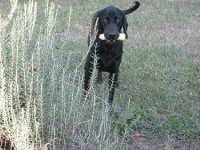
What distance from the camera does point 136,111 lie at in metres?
4.63

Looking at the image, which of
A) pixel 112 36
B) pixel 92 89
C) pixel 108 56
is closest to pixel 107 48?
pixel 108 56

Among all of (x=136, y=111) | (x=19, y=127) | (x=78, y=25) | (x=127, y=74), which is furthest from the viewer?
A: (x=78, y=25)

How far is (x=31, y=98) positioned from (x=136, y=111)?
2004 mm

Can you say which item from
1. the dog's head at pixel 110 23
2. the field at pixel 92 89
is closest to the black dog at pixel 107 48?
the dog's head at pixel 110 23

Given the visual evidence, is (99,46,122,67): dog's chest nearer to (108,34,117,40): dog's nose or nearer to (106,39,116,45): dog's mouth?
(106,39,116,45): dog's mouth

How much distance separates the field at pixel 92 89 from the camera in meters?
2.82

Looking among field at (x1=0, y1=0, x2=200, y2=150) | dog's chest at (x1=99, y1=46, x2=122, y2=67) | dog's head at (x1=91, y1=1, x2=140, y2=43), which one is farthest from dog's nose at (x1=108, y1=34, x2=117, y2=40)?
field at (x1=0, y1=0, x2=200, y2=150)

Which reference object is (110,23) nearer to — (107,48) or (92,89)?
(107,48)

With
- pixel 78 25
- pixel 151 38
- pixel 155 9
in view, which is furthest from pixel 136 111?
pixel 155 9

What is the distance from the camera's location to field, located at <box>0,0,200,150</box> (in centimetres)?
282

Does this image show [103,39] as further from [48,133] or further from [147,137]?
[48,133]

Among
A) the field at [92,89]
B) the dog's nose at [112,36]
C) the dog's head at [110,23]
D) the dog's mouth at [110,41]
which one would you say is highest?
the dog's head at [110,23]

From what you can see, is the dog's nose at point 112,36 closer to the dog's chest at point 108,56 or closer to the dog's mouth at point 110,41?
the dog's mouth at point 110,41

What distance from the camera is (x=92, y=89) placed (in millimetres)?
3357
